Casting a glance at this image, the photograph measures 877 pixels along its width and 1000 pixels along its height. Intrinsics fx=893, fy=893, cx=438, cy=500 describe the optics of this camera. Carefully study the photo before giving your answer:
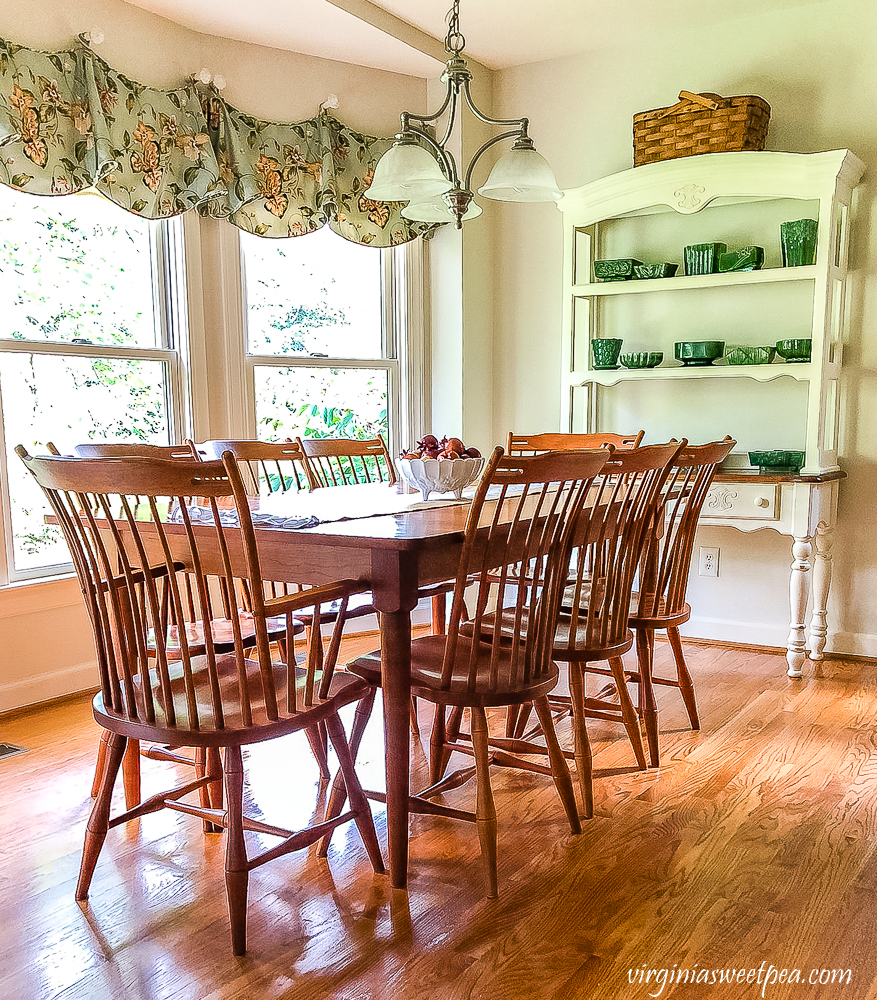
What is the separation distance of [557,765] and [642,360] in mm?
2133

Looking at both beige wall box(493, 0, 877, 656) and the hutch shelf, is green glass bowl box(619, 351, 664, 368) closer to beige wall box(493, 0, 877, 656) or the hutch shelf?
the hutch shelf

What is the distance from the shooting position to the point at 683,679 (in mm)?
2711

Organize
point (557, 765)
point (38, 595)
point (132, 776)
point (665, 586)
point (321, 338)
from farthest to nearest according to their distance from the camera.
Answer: point (321, 338) < point (38, 595) < point (665, 586) < point (132, 776) < point (557, 765)

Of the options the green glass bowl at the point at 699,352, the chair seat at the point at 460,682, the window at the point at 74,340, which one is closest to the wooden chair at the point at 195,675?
the chair seat at the point at 460,682

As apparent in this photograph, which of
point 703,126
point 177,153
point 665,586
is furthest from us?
point 703,126

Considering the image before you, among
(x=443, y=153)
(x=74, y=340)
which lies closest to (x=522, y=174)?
(x=443, y=153)

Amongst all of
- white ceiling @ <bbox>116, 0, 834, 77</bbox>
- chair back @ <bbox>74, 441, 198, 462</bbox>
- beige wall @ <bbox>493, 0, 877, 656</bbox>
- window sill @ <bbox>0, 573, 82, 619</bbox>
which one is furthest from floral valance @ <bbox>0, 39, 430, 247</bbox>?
window sill @ <bbox>0, 573, 82, 619</bbox>

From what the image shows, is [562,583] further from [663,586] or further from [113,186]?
[113,186]

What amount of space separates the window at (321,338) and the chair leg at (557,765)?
221cm

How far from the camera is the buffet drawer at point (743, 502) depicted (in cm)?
336

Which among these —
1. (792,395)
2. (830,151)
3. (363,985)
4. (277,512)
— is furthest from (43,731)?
(830,151)

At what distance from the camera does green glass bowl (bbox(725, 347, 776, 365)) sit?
3.48 m

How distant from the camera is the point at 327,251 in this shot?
13.2ft

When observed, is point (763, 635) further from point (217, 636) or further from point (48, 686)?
point (48, 686)
